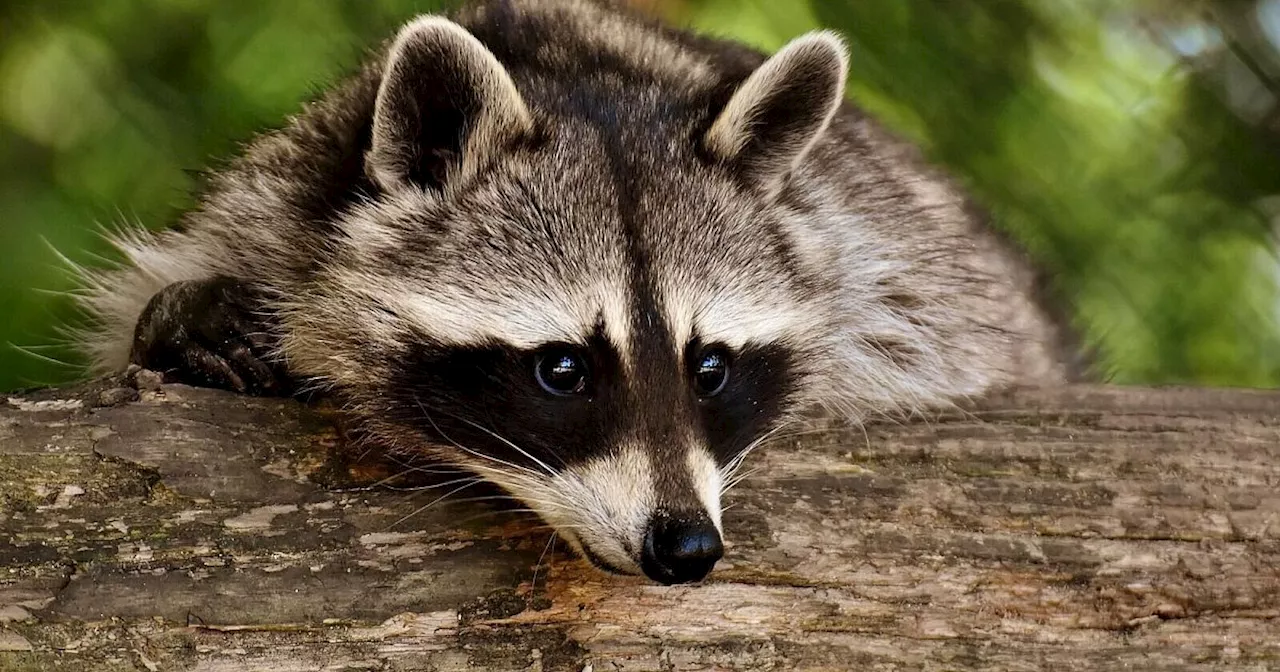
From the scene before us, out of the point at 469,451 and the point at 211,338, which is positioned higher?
the point at 211,338

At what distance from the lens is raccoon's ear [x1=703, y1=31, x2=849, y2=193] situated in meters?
2.62

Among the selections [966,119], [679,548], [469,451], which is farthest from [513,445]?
[966,119]

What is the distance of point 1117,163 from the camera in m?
4.10

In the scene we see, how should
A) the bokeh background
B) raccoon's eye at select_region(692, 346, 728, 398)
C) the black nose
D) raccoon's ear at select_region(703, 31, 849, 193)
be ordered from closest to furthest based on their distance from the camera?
the black nose < raccoon's eye at select_region(692, 346, 728, 398) < raccoon's ear at select_region(703, 31, 849, 193) < the bokeh background

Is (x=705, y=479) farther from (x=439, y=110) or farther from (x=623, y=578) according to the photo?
(x=439, y=110)

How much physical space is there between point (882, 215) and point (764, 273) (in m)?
0.66

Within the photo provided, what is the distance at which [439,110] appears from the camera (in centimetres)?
258

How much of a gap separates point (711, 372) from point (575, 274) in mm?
353

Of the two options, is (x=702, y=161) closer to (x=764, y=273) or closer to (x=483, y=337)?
(x=764, y=273)

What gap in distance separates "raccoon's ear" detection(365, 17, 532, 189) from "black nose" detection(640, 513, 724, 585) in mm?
898

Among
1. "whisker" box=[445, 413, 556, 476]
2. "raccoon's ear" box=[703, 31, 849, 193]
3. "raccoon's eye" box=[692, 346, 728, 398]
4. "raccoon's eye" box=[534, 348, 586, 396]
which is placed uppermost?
"raccoon's ear" box=[703, 31, 849, 193]

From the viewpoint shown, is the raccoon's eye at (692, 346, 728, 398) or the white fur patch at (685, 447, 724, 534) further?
the raccoon's eye at (692, 346, 728, 398)

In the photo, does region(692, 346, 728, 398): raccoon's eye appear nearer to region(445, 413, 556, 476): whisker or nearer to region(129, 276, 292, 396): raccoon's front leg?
region(445, 413, 556, 476): whisker

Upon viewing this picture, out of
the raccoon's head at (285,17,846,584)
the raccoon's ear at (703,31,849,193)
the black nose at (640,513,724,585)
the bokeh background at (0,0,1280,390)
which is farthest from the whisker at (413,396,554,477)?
the bokeh background at (0,0,1280,390)
